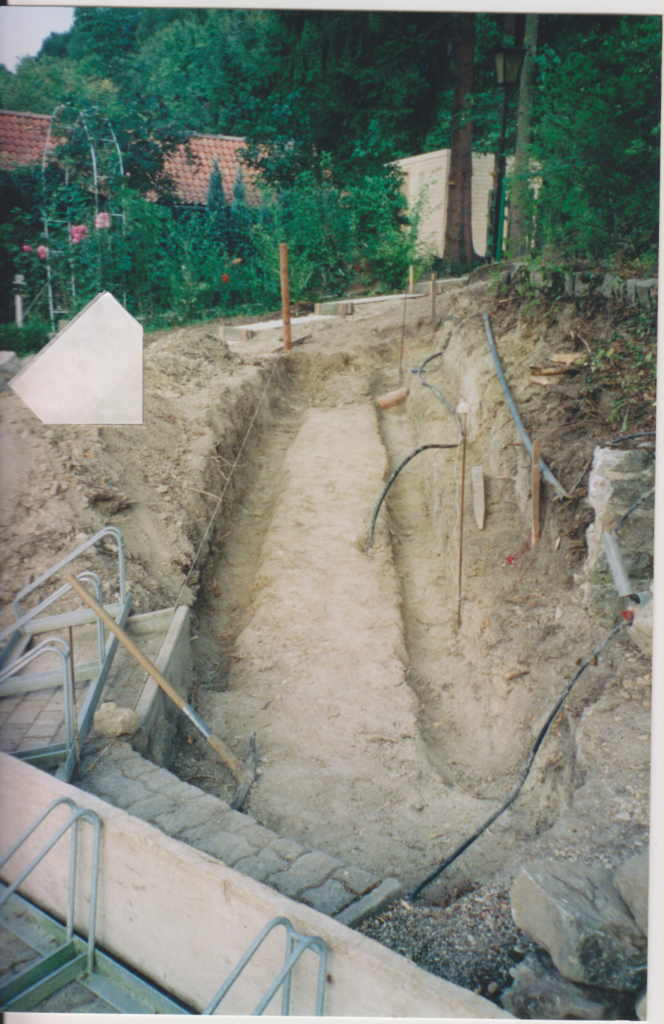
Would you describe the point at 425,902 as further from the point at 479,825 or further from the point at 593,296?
the point at 593,296

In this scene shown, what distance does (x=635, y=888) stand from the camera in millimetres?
2016

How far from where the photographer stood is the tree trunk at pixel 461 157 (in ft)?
10.8

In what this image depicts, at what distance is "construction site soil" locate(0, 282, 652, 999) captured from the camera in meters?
2.69

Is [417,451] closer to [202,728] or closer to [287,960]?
[202,728]

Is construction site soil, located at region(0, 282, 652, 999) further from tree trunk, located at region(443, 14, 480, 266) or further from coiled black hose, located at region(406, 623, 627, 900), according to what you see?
tree trunk, located at region(443, 14, 480, 266)

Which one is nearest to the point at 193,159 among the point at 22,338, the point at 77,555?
the point at 22,338

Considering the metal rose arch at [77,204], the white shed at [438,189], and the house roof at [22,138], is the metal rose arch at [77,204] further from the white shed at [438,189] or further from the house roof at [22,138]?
the white shed at [438,189]

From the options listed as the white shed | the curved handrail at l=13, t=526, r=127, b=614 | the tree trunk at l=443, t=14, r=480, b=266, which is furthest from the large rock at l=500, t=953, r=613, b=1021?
the white shed

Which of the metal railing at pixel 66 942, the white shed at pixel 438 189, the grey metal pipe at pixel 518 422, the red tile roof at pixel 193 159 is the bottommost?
the metal railing at pixel 66 942

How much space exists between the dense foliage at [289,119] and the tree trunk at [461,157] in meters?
0.06

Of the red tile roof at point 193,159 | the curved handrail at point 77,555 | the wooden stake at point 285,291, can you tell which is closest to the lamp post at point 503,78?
the red tile roof at point 193,159

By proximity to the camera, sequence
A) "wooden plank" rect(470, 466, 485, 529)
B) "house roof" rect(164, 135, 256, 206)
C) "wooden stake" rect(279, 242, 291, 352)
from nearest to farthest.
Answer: "house roof" rect(164, 135, 256, 206) → "wooden plank" rect(470, 466, 485, 529) → "wooden stake" rect(279, 242, 291, 352)

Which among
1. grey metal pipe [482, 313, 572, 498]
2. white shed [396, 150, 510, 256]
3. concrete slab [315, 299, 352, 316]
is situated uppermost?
white shed [396, 150, 510, 256]

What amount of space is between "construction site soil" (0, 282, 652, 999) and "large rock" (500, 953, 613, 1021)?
0.27 ft
